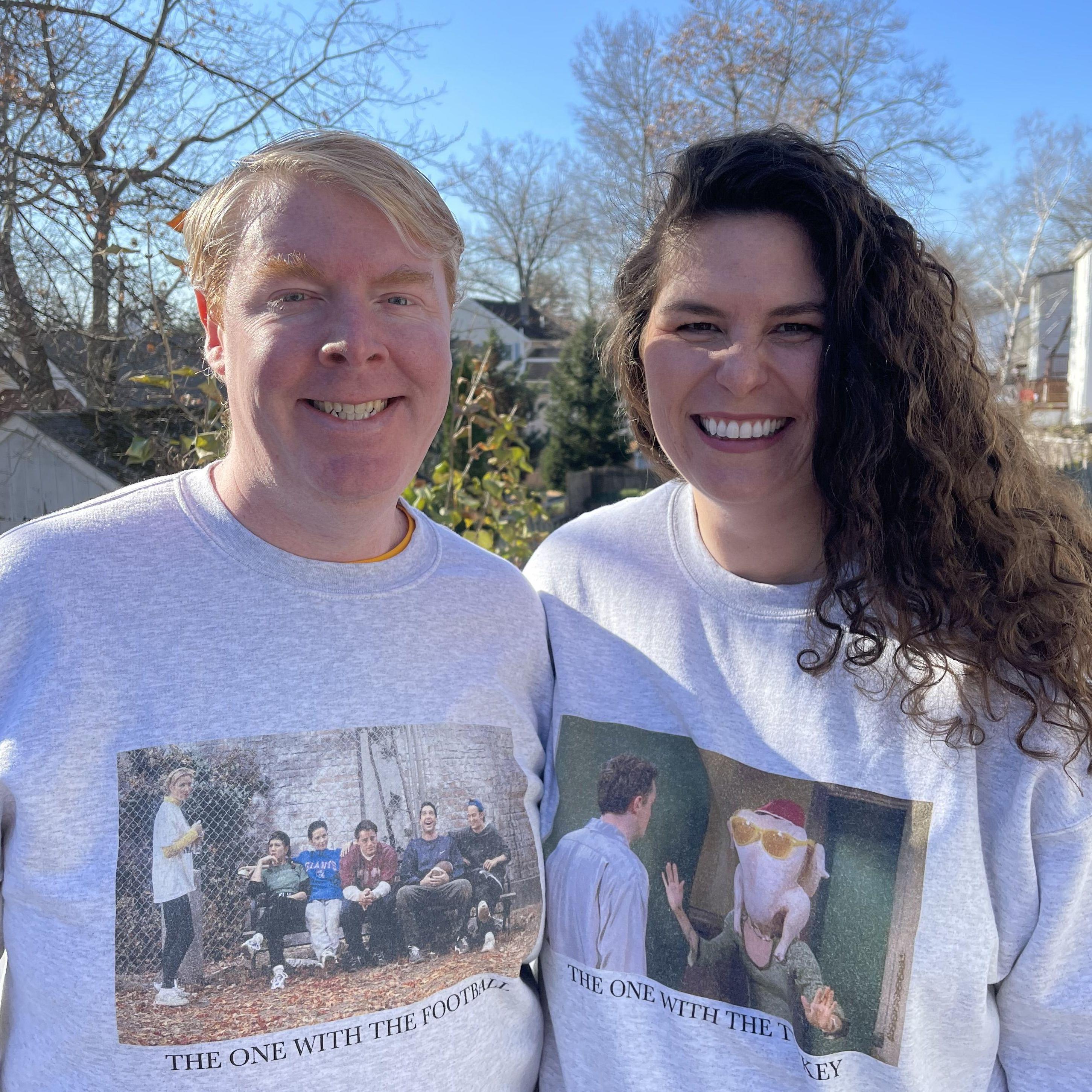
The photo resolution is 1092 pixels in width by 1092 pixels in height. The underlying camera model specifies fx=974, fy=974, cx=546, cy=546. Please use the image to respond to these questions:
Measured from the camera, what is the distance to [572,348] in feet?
73.2

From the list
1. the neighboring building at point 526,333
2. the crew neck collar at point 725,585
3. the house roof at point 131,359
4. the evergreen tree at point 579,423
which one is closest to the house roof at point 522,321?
the neighboring building at point 526,333

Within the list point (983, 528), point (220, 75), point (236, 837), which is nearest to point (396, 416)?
point (236, 837)

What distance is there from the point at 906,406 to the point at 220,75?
6.24m

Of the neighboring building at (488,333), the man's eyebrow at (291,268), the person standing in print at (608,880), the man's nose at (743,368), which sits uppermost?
the neighboring building at (488,333)

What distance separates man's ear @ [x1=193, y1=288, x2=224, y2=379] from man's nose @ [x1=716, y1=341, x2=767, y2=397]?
932 millimetres

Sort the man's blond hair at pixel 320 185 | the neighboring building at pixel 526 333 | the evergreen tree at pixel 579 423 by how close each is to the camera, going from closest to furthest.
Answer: the man's blond hair at pixel 320 185, the evergreen tree at pixel 579 423, the neighboring building at pixel 526 333

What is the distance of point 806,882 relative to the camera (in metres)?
1.67

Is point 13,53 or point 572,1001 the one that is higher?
point 13,53

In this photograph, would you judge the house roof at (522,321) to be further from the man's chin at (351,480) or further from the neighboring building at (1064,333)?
the man's chin at (351,480)

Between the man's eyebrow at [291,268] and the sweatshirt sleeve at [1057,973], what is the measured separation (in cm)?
152

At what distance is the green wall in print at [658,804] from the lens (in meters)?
1.77

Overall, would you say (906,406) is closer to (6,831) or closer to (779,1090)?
(779,1090)

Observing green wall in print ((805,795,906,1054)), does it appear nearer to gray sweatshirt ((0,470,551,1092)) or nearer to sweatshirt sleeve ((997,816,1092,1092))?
sweatshirt sleeve ((997,816,1092,1092))

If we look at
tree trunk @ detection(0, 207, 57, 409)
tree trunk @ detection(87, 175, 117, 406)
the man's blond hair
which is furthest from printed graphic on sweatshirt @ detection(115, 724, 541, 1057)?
tree trunk @ detection(0, 207, 57, 409)
